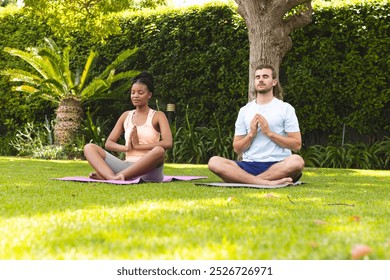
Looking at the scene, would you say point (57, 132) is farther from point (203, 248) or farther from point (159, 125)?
point (203, 248)

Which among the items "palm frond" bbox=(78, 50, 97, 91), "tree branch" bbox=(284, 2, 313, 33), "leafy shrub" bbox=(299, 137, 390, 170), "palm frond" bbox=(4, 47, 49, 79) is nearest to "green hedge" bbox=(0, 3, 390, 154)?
"leafy shrub" bbox=(299, 137, 390, 170)

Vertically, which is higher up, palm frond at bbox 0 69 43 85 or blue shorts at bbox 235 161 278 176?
palm frond at bbox 0 69 43 85

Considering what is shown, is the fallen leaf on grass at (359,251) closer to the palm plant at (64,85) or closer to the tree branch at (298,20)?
the tree branch at (298,20)

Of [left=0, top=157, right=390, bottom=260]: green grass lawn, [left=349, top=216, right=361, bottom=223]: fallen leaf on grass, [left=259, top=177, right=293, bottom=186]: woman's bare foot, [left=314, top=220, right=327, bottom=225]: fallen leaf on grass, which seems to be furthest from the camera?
[left=259, top=177, right=293, bottom=186]: woman's bare foot

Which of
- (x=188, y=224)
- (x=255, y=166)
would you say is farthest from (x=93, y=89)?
(x=188, y=224)

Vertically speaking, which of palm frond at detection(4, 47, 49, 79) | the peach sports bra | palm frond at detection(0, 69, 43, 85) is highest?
palm frond at detection(4, 47, 49, 79)

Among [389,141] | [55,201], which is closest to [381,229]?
[55,201]

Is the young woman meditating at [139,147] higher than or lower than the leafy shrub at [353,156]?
higher

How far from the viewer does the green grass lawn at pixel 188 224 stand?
2.61 m

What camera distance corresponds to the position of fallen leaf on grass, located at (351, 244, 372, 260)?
2446mm

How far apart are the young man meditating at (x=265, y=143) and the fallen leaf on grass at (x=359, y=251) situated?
395 cm

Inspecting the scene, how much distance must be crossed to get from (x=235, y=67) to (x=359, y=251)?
35.1 feet

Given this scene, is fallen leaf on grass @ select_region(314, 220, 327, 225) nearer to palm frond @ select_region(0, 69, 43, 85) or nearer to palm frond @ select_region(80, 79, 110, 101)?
palm frond @ select_region(80, 79, 110, 101)

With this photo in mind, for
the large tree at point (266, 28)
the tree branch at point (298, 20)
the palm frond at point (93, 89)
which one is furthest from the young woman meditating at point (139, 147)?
the palm frond at point (93, 89)
